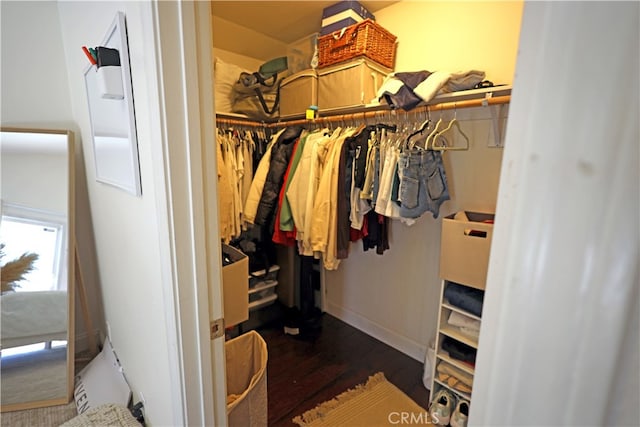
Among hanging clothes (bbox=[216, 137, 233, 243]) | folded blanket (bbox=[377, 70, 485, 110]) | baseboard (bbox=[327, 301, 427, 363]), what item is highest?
folded blanket (bbox=[377, 70, 485, 110])

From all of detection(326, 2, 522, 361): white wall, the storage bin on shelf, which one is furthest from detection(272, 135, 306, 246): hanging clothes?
detection(326, 2, 522, 361): white wall

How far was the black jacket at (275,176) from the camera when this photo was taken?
2043mm

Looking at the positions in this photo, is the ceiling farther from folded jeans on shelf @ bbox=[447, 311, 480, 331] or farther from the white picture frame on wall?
folded jeans on shelf @ bbox=[447, 311, 480, 331]

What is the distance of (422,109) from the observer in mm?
1642

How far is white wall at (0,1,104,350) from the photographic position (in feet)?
5.20

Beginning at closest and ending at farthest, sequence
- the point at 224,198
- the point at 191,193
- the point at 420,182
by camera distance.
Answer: the point at 191,193
the point at 420,182
the point at 224,198

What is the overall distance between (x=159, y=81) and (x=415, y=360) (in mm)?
2185

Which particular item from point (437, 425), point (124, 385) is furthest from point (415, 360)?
point (124, 385)

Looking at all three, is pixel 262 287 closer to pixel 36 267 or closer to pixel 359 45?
pixel 36 267

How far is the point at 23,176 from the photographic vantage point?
1.64m

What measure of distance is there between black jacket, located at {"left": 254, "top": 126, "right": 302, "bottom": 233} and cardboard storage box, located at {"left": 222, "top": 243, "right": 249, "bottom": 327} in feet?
2.90

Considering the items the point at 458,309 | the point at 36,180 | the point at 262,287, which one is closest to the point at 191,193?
the point at 458,309

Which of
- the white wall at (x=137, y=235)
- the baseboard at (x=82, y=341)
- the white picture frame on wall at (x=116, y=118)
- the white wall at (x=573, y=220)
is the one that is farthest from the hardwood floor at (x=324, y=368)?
the white wall at (x=573, y=220)

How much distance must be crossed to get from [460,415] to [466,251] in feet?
2.76
